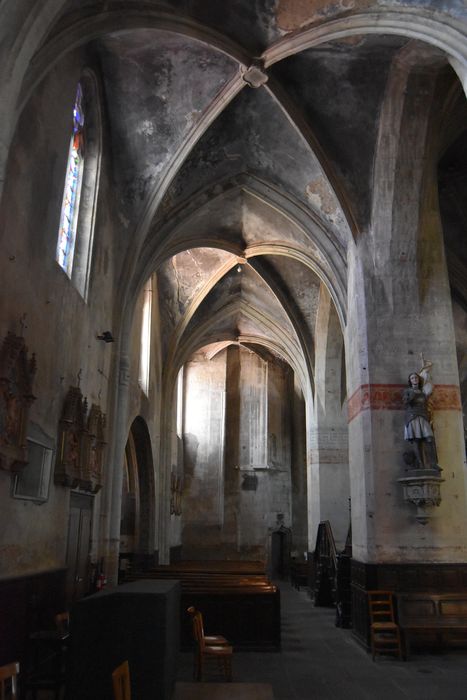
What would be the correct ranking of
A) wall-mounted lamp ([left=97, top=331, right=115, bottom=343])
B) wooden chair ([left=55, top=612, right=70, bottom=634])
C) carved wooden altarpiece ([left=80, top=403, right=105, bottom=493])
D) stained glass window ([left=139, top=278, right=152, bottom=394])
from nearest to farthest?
wooden chair ([left=55, top=612, right=70, bottom=634]), carved wooden altarpiece ([left=80, top=403, right=105, bottom=493]), wall-mounted lamp ([left=97, top=331, right=115, bottom=343]), stained glass window ([left=139, top=278, right=152, bottom=394])

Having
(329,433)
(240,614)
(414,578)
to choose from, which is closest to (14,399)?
(240,614)

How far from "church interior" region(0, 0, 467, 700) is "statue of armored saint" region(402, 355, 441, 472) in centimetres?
4

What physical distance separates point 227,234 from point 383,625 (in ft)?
34.9

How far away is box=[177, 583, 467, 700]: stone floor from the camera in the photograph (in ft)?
24.2

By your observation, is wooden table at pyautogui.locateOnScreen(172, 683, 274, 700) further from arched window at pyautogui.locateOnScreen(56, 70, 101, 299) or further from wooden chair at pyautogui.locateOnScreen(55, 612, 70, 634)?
arched window at pyautogui.locateOnScreen(56, 70, 101, 299)

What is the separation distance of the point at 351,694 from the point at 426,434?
163 inches

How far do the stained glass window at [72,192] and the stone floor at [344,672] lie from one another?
623 cm

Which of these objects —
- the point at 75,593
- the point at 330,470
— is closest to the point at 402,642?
the point at 75,593

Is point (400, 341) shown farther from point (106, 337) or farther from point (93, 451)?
point (93, 451)

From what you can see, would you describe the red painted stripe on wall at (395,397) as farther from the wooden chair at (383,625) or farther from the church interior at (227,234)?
the wooden chair at (383,625)

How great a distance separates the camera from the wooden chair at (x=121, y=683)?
3.54 m

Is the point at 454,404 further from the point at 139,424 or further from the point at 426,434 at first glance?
the point at 139,424

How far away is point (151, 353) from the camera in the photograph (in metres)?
18.0

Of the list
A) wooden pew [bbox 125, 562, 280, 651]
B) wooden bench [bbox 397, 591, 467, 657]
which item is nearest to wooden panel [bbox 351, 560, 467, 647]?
wooden bench [bbox 397, 591, 467, 657]
